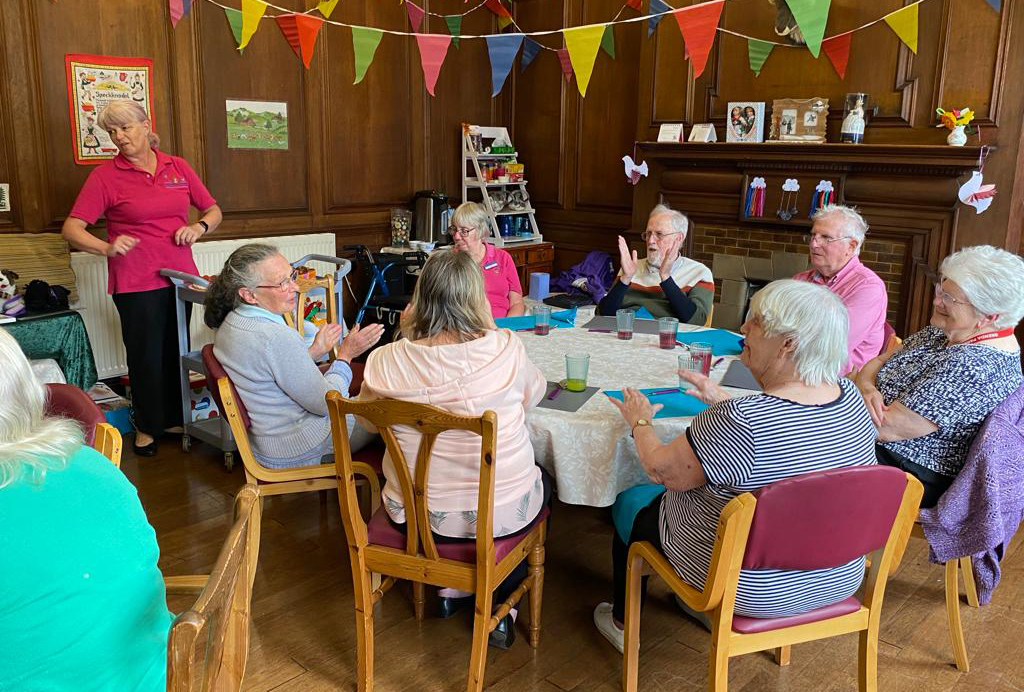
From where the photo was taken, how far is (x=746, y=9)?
5.05 m

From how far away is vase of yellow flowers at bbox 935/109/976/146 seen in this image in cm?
422

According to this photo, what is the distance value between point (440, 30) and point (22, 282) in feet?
10.9

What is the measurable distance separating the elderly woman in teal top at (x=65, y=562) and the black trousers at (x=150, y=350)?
9.01 ft

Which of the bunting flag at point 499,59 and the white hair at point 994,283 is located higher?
the bunting flag at point 499,59

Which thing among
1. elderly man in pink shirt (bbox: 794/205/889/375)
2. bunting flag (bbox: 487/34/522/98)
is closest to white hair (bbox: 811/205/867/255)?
elderly man in pink shirt (bbox: 794/205/889/375)

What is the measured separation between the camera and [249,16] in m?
5.00

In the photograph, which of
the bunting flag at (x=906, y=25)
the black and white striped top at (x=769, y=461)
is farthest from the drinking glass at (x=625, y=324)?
the bunting flag at (x=906, y=25)

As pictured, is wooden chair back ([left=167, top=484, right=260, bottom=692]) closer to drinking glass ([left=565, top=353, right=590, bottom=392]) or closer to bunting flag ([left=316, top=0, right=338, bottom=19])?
drinking glass ([left=565, top=353, right=590, bottom=392])

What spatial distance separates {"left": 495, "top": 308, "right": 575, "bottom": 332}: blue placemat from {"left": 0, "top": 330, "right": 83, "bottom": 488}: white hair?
2106 millimetres

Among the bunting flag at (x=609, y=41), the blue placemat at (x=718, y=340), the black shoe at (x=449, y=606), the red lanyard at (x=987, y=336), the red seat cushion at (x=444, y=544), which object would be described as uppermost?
the bunting flag at (x=609, y=41)

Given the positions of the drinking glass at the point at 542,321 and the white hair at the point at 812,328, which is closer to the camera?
the white hair at the point at 812,328

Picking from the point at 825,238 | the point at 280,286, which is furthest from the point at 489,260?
the point at 825,238

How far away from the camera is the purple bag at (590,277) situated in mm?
5879

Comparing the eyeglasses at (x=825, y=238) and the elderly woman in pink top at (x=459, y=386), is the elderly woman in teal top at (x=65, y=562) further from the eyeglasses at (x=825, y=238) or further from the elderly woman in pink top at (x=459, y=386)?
the eyeglasses at (x=825, y=238)
